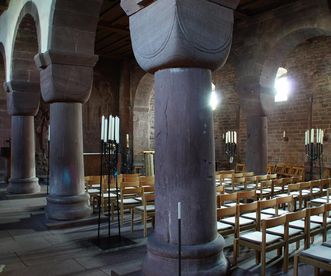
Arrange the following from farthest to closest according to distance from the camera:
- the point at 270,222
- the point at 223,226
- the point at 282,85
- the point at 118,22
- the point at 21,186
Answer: the point at 282,85 → the point at 118,22 → the point at 21,186 → the point at 223,226 → the point at 270,222

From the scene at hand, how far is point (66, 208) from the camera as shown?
5.62 metres

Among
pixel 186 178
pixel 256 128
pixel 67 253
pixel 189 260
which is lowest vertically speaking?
pixel 67 253

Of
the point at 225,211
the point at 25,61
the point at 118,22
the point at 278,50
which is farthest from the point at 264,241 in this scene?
the point at 118,22

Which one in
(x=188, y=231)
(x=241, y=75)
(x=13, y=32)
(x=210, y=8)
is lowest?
(x=188, y=231)

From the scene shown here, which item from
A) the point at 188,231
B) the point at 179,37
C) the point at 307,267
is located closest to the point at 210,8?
the point at 179,37

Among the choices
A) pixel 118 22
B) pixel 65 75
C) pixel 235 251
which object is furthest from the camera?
pixel 118 22

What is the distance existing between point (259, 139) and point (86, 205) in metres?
4.59

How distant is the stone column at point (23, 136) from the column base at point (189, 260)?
6581mm

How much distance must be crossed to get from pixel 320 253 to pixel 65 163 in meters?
4.10

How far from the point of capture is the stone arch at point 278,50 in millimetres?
8055

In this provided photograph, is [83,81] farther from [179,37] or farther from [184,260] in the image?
[184,260]

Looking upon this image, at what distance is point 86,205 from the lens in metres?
5.89

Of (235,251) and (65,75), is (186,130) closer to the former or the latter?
(235,251)

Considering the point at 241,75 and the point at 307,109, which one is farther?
the point at 307,109
